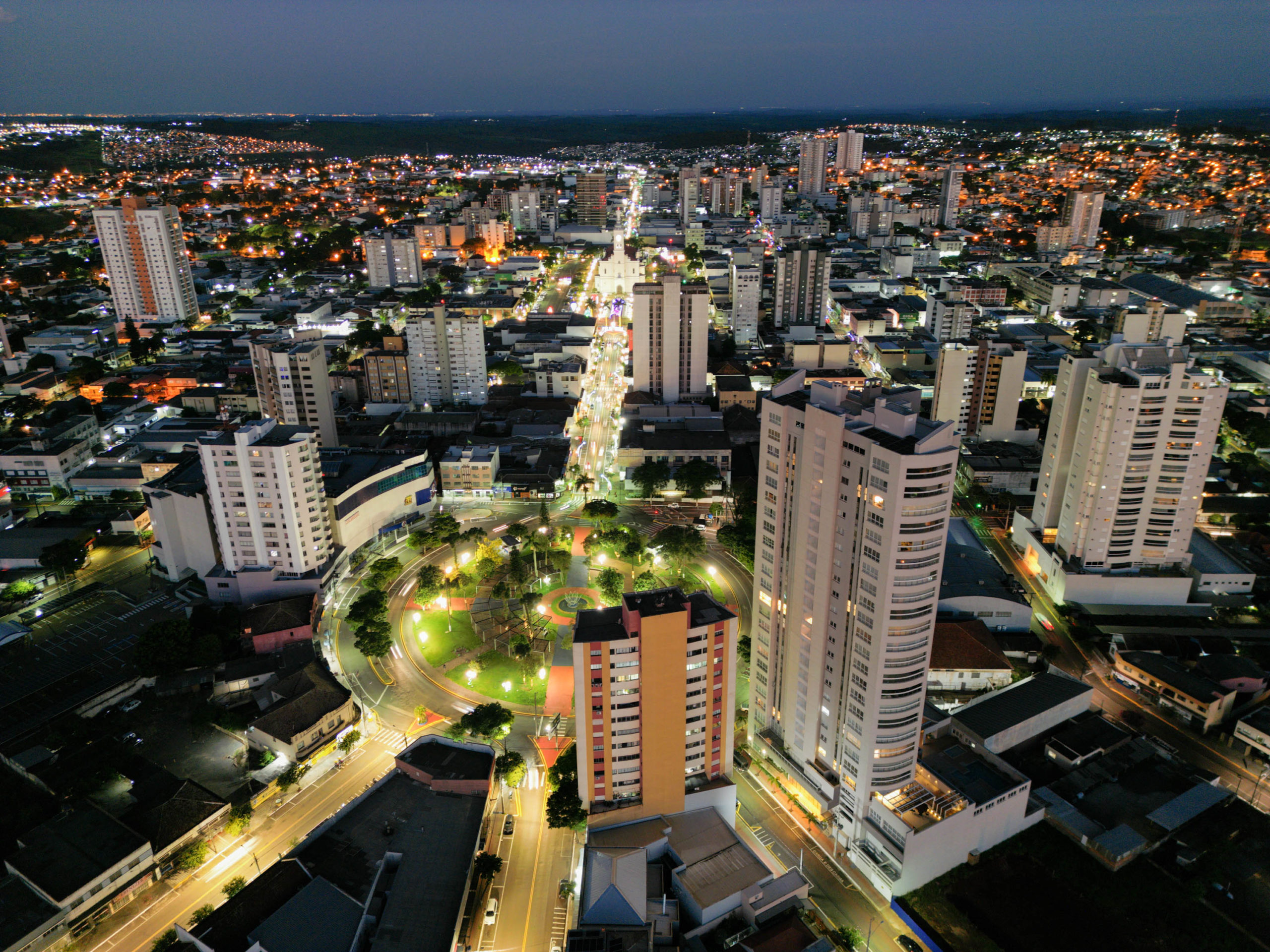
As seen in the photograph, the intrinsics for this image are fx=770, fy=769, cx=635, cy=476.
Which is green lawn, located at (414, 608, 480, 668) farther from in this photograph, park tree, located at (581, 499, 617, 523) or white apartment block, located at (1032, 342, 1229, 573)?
white apartment block, located at (1032, 342, 1229, 573)

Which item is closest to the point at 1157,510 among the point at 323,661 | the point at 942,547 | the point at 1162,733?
the point at 1162,733

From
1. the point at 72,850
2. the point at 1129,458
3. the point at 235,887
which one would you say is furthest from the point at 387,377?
the point at 1129,458

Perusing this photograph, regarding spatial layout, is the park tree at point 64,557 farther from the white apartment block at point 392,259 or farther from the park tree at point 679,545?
the white apartment block at point 392,259

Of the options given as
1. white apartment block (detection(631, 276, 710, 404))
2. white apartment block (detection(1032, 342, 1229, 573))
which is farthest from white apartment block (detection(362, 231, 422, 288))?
white apartment block (detection(1032, 342, 1229, 573))

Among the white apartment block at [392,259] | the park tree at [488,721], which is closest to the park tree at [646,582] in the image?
the park tree at [488,721]

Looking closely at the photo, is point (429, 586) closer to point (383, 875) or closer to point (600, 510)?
point (600, 510)

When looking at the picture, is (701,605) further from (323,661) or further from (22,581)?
(22,581)
